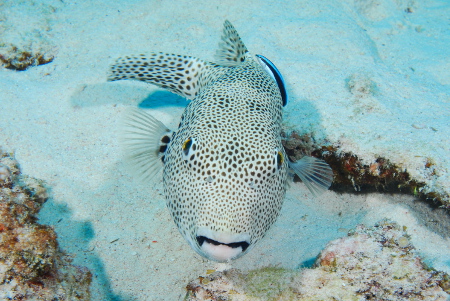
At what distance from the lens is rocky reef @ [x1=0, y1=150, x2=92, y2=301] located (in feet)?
6.92

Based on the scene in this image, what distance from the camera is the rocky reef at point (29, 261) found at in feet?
6.92

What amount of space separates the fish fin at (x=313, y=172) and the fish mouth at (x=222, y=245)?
1213 millimetres

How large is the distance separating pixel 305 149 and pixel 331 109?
1.01m

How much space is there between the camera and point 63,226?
142 inches

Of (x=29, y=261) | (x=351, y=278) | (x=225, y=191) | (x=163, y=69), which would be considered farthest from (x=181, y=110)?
(x=351, y=278)

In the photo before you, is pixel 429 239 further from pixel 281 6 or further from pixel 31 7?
pixel 31 7

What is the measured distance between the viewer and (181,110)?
5.50 m

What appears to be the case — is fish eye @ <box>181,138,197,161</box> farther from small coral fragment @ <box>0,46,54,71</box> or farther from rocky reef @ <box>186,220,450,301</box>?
small coral fragment @ <box>0,46,54,71</box>

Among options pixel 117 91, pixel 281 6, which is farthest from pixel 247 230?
pixel 281 6

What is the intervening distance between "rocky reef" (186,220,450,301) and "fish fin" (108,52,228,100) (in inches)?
89.6

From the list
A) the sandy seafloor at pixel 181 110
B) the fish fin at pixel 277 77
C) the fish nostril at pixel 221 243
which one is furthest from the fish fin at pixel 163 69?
the fish nostril at pixel 221 243

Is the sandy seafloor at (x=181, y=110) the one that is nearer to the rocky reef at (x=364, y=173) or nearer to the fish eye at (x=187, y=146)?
the rocky reef at (x=364, y=173)

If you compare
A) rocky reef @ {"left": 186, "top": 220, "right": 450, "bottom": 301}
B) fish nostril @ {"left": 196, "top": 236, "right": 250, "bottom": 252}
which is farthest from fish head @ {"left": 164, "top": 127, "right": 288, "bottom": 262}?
rocky reef @ {"left": 186, "top": 220, "right": 450, "bottom": 301}

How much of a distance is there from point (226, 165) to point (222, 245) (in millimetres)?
567
